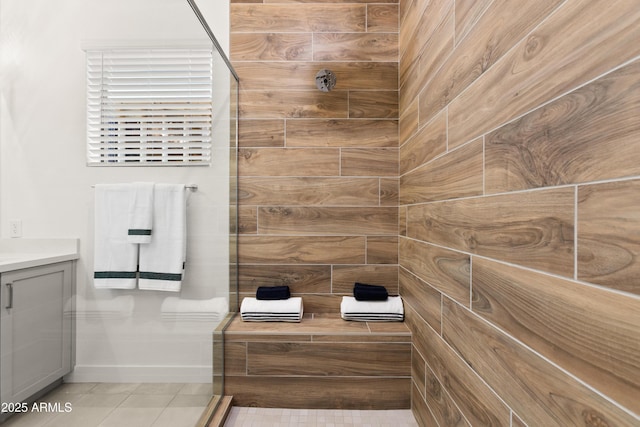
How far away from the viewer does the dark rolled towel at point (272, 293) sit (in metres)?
1.81

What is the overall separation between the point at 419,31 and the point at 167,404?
186 cm

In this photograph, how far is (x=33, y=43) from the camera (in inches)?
24.9

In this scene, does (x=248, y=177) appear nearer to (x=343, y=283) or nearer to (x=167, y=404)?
(x=343, y=283)

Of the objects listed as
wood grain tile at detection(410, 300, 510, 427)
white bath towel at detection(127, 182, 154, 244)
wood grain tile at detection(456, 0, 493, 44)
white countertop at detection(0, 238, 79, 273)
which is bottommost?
wood grain tile at detection(410, 300, 510, 427)

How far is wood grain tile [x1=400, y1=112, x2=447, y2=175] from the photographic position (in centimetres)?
125

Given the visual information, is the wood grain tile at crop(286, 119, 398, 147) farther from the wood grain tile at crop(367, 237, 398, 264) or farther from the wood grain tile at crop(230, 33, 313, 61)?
the wood grain tile at crop(367, 237, 398, 264)

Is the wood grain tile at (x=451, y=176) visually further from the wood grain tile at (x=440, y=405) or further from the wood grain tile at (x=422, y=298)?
the wood grain tile at (x=440, y=405)

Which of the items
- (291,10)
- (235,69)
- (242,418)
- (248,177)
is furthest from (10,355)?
(291,10)

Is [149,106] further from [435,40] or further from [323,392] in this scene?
[323,392]

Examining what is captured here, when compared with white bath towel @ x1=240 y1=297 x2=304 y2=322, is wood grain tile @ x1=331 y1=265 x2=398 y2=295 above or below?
above

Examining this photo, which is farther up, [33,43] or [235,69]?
[235,69]

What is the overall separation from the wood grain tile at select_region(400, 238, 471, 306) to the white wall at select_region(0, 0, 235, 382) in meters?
1.00

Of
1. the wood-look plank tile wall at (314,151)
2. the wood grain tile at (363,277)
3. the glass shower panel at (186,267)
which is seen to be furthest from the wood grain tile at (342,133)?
the wood grain tile at (363,277)

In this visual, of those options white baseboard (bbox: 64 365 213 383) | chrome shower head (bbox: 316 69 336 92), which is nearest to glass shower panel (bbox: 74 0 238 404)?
white baseboard (bbox: 64 365 213 383)
